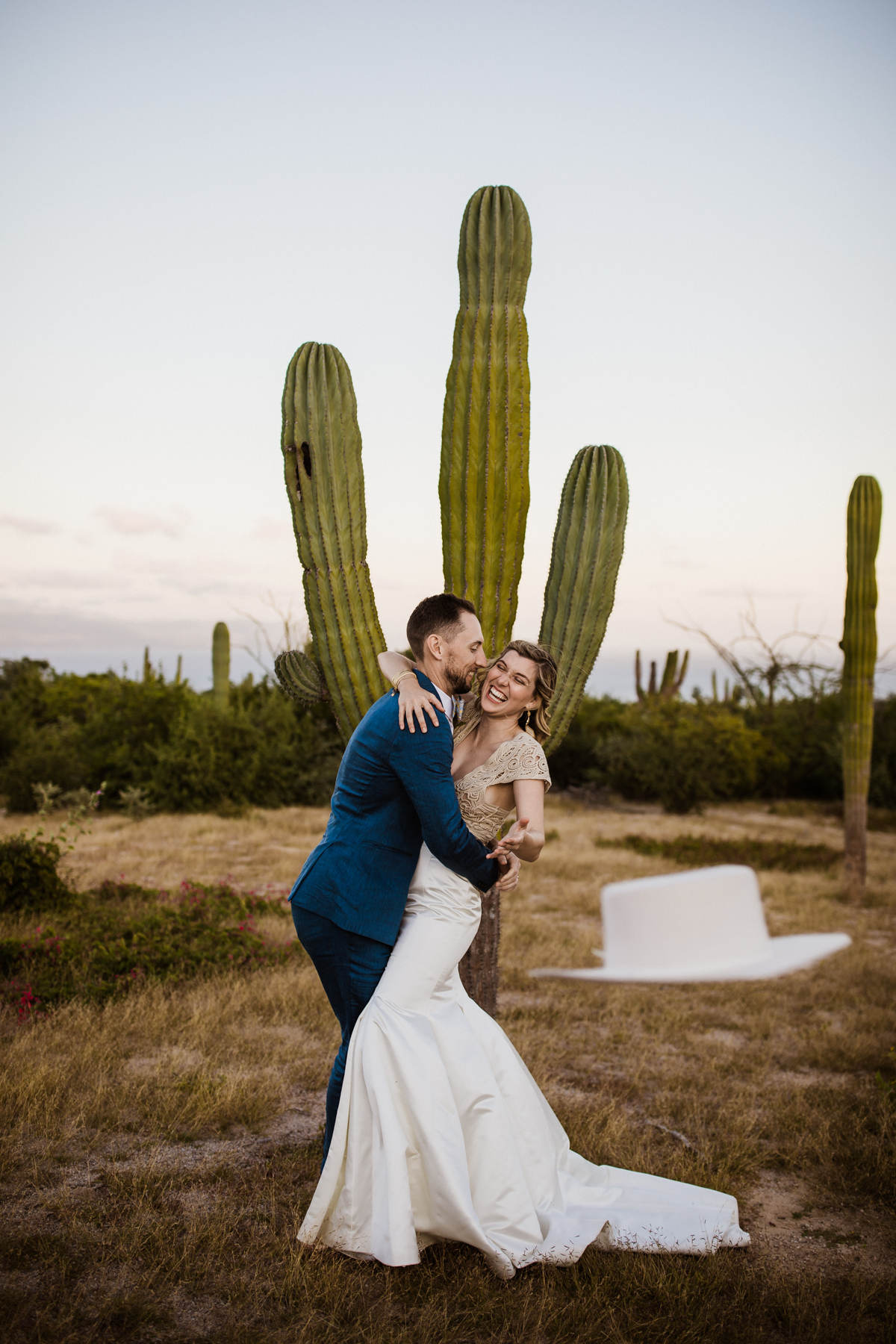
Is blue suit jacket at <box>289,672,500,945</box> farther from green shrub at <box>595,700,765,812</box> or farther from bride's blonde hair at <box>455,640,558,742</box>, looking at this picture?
green shrub at <box>595,700,765,812</box>

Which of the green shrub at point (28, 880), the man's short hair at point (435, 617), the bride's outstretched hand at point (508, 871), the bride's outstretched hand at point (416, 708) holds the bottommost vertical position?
the green shrub at point (28, 880)

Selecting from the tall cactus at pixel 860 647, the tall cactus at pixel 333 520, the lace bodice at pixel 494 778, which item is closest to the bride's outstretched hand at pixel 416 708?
the lace bodice at pixel 494 778

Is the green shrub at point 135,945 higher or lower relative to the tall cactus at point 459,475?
lower

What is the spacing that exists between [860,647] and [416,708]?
30.0 ft

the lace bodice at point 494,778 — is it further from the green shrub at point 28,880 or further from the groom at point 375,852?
the green shrub at point 28,880

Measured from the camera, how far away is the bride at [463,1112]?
2754mm

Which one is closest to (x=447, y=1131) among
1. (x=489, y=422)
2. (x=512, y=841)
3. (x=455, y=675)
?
(x=512, y=841)

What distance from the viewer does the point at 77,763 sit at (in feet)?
53.0

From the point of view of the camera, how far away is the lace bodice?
9.89ft

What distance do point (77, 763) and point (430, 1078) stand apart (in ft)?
48.9

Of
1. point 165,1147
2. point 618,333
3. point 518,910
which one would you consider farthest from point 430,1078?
point 618,333

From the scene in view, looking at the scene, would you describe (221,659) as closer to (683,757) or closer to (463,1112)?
(683,757)

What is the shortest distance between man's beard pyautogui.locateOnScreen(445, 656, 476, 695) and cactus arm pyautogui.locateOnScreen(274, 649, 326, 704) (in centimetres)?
249

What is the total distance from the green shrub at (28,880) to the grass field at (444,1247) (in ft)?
1.19
